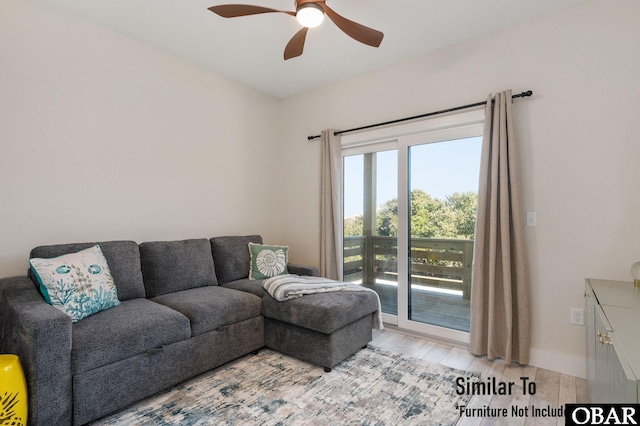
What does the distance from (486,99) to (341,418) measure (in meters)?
2.60

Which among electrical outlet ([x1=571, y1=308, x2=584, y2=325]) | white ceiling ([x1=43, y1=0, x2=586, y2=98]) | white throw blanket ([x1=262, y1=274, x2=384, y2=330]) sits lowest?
electrical outlet ([x1=571, y1=308, x2=584, y2=325])

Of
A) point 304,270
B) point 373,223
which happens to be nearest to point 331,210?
point 373,223

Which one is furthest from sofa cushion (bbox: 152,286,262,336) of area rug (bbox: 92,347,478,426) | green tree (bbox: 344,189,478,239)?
green tree (bbox: 344,189,478,239)

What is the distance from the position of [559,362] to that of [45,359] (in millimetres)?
3230

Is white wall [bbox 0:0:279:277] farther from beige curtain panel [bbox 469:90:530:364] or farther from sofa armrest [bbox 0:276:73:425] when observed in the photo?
beige curtain panel [bbox 469:90:530:364]

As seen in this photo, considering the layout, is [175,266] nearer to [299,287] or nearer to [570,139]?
[299,287]

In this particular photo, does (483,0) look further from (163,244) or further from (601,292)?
→ (163,244)

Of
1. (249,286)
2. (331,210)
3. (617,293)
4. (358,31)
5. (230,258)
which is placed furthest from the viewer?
(331,210)

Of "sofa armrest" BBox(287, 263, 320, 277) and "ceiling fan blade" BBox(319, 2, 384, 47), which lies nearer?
"ceiling fan blade" BBox(319, 2, 384, 47)

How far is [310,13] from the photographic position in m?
1.97

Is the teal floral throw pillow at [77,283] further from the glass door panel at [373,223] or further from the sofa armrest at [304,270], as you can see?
the glass door panel at [373,223]

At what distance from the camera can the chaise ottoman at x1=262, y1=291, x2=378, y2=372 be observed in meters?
2.38

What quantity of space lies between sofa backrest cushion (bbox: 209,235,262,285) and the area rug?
92cm

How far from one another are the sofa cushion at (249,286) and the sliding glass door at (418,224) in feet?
3.66
